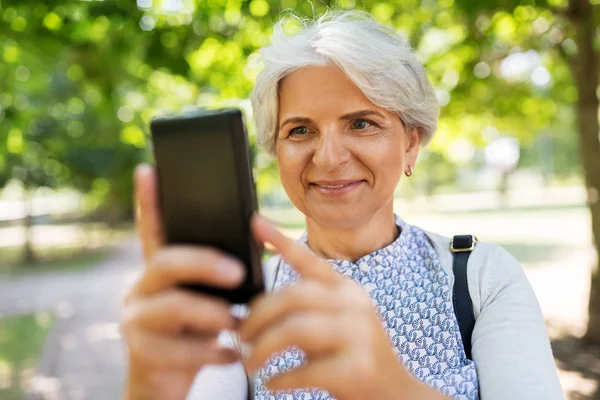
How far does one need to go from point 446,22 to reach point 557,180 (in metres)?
57.5

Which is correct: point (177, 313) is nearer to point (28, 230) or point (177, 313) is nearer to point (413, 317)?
point (413, 317)

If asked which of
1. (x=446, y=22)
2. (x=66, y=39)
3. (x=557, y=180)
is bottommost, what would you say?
(x=557, y=180)

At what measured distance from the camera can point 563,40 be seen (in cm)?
734

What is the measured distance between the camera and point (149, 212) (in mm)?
825

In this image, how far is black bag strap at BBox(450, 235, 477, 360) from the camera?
1.53 m

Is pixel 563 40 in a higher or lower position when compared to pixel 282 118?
higher

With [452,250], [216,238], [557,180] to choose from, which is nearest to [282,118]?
[452,250]

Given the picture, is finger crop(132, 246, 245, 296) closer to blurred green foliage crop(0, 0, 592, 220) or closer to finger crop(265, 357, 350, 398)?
finger crop(265, 357, 350, 398)

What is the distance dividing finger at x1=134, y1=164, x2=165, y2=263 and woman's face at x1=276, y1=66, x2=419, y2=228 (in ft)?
2.36

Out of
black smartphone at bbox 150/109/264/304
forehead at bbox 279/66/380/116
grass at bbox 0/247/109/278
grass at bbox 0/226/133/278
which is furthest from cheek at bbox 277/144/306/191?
grass at bbox 0/226/133/278

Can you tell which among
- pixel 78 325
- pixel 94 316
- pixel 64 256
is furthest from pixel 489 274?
pixel 64 256

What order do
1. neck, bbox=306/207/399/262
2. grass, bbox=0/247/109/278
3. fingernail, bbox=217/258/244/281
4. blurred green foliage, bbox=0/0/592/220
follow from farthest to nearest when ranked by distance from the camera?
grass, bbox=0/247/109/278, blurred green foliage, bbox=0/0/592/220, neck, bbox=306/207/399/262, fingernail, bbox=217/258/244/281

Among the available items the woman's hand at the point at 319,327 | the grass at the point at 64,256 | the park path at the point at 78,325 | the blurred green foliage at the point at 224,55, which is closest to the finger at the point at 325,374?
the woman's hand at the point at 319,327

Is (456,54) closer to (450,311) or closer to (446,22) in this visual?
(446,22)
